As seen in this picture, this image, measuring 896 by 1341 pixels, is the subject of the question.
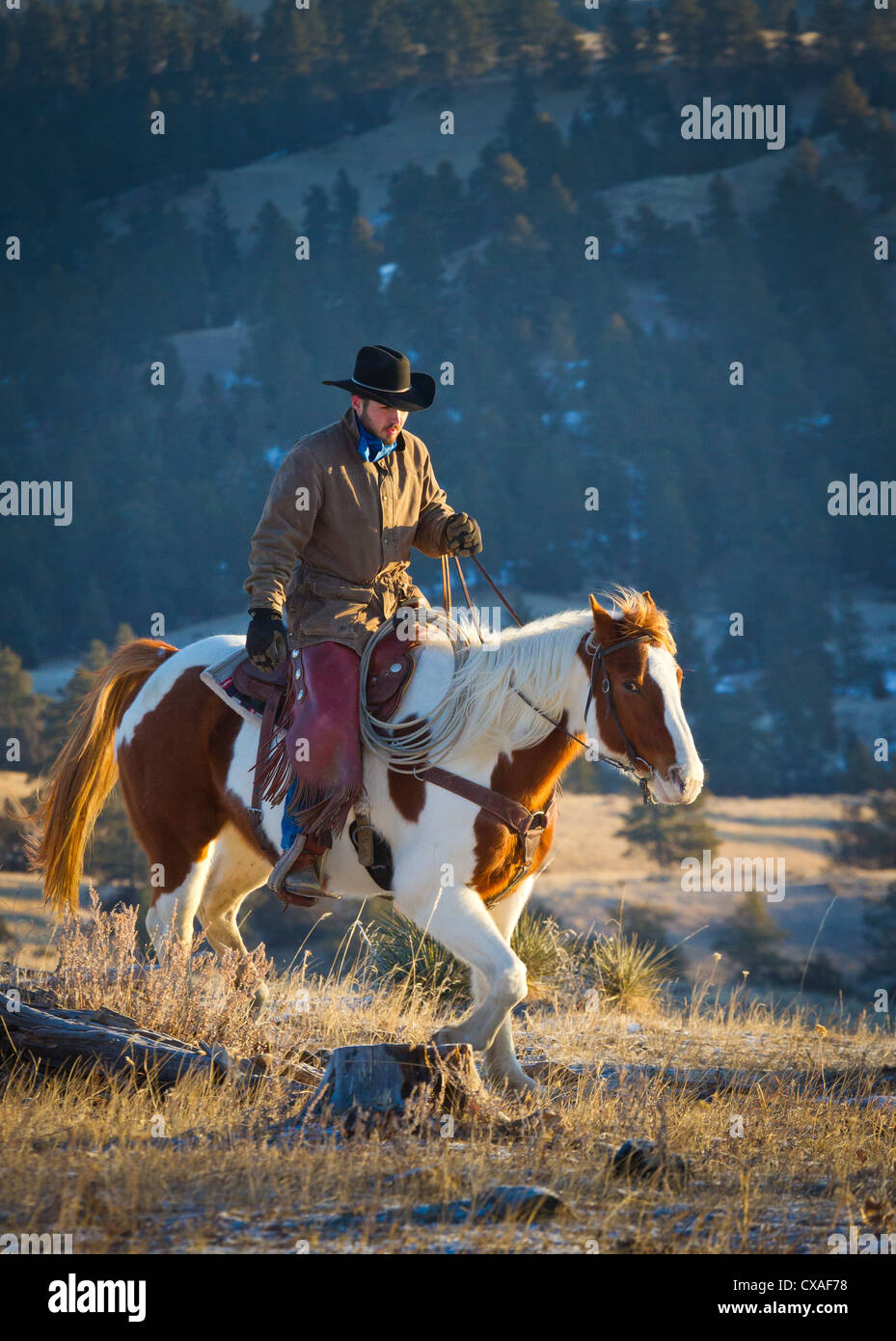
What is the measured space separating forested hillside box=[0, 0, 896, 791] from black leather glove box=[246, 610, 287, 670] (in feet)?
195

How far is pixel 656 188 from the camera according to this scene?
160 metres

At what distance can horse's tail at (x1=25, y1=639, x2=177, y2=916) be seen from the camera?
6.86 meters

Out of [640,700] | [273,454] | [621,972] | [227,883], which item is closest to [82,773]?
[227,883]

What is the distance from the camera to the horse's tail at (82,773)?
6.86m

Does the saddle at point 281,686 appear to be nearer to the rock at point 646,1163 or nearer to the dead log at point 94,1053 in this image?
the dead log at point 94,1053

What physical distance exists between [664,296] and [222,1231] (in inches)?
5515

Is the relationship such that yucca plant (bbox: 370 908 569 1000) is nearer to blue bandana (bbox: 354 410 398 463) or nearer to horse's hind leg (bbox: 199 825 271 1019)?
horse's hind leg (bbox: 199 825 271 1019)

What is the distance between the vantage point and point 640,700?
4.93m

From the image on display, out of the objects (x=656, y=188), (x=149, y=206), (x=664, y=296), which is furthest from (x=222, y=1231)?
(x=149, y=206)

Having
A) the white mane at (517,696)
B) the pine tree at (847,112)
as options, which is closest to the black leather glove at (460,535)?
the white mane at (517,696)

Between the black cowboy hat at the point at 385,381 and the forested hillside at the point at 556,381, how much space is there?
194ft

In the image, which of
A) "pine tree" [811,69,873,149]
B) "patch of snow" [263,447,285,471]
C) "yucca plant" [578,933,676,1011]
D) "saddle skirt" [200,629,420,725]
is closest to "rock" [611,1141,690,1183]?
"saddle skirt" [200,629,420,725]

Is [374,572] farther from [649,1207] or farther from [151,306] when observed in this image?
[151,306]

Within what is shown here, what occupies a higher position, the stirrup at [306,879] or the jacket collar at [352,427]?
the jacket collar at [352,427]
